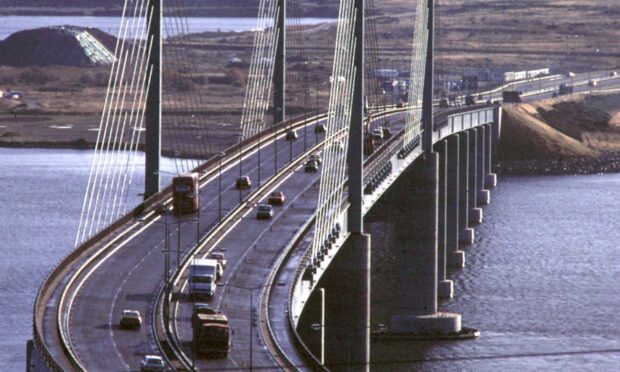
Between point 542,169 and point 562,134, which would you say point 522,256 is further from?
point 562,134

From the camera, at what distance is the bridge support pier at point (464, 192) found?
86812 millimetres

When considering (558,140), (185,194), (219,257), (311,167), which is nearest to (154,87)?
(185,194)

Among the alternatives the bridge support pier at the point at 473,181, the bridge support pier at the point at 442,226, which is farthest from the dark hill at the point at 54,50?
the bridge support pier at the point at 442,226

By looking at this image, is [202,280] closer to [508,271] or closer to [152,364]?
[152,364]

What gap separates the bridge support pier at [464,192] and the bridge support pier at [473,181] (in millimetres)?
1469

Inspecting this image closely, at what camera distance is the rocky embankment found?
125062mm

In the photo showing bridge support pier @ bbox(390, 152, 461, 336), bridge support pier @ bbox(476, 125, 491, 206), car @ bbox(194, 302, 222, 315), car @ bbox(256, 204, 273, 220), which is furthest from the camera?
bridge support pier @ bbox(476, 125, 491, 206)

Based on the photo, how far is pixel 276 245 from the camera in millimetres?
51250

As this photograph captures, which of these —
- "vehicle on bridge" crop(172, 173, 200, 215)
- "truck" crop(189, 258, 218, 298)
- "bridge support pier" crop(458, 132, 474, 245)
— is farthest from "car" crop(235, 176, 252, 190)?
"bridge support pier" crop(458, 132, 474, 245)

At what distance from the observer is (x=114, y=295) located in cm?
4331

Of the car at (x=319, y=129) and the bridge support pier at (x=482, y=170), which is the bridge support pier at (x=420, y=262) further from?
the bridge support pier at (x=482, y=170)

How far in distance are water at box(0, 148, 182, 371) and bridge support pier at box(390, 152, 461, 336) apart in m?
12.8

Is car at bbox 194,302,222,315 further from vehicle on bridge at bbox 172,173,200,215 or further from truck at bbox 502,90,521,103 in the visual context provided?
truck at bbox 502,90,521,103

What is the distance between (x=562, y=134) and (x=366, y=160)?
237ft
